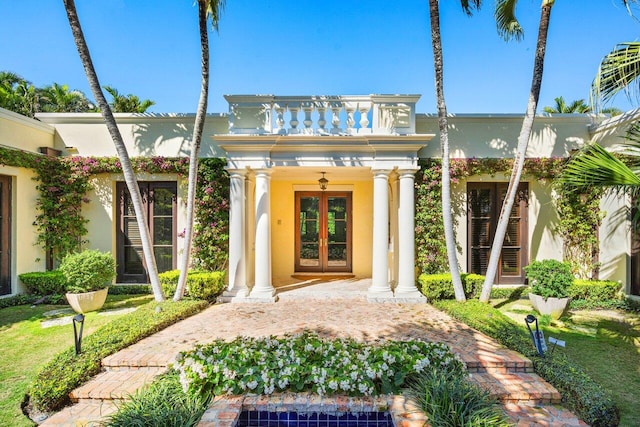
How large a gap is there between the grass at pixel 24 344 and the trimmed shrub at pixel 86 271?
65cm

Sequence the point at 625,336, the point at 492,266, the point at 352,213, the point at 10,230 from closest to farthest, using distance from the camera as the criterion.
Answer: the point at 625,336, the point at 492,266, the point at 10,230, the point at 352,213

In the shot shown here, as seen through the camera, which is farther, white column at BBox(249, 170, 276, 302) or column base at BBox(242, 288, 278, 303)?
white column at BBox(249, 170, 276, 302)

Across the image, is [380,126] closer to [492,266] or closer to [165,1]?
[492,266]

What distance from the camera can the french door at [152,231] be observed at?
8.67 m

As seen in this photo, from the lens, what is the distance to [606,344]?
5.27 meters

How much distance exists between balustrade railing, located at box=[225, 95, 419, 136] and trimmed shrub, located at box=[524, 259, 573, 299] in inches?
166

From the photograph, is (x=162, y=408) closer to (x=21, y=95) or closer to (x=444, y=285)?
(x=444, y=285)

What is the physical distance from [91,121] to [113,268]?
436cm

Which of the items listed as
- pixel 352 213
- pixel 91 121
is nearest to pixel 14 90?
pixel 91 121

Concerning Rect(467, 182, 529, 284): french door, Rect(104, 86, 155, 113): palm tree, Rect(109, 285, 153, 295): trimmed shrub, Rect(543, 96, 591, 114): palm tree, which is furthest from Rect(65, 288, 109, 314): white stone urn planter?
Rect(543, 96, 591, 114): palm tree

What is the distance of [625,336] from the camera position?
221 inches

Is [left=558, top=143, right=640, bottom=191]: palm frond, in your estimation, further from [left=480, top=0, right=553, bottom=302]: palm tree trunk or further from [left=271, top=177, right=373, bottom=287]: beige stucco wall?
[left=271, top=177, right=373, bottom=287]: beige stucco wall

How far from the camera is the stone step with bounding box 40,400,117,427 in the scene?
3105 mm

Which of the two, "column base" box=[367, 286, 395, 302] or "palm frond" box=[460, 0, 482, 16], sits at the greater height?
"palm frond" box=[460, 0, 482, 16]
